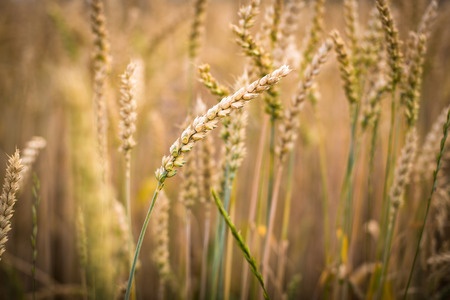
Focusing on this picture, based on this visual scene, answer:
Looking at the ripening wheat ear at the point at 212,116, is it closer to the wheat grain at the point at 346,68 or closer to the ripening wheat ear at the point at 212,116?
the ripening wheat ear at the point at 212,116

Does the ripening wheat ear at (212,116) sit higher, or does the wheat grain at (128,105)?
the wheat grain at (128,105)

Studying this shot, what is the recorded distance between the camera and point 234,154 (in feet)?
2.28

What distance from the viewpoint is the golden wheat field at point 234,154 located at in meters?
0.70

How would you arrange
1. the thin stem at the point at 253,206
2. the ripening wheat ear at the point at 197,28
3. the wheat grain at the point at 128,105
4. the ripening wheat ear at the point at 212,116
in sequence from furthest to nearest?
the ripening wheat ear at the point at 197,28 → the thin stem at the point at 253,206 → the wheat grain at the point at 128,105 → the ripening wheat ear at the point at 212,116

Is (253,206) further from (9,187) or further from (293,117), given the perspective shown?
(9,187)

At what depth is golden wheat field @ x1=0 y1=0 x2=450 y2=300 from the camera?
0.70 metres

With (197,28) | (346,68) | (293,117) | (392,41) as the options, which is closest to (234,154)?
(293,117)

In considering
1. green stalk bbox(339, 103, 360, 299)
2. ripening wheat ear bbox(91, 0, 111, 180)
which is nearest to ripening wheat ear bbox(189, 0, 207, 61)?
ripening wheat ear bbox(91, 0, 111, 180)

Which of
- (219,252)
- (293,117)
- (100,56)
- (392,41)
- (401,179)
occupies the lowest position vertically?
(219,252)

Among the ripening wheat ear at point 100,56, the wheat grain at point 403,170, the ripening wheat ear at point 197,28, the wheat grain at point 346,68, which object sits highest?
the ripening wheat ear at point 197,28

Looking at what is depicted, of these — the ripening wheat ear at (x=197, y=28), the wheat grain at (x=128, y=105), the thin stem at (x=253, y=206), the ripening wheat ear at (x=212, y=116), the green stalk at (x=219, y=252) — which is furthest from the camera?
the ripening wheat ear at (x=197, y=28)

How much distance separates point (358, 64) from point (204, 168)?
550 millimetres

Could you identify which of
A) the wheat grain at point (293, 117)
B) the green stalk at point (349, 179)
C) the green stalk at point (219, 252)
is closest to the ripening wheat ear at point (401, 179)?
the green stalk at point (349, 179)

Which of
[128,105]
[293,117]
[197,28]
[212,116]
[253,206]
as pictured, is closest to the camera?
[212,116]
